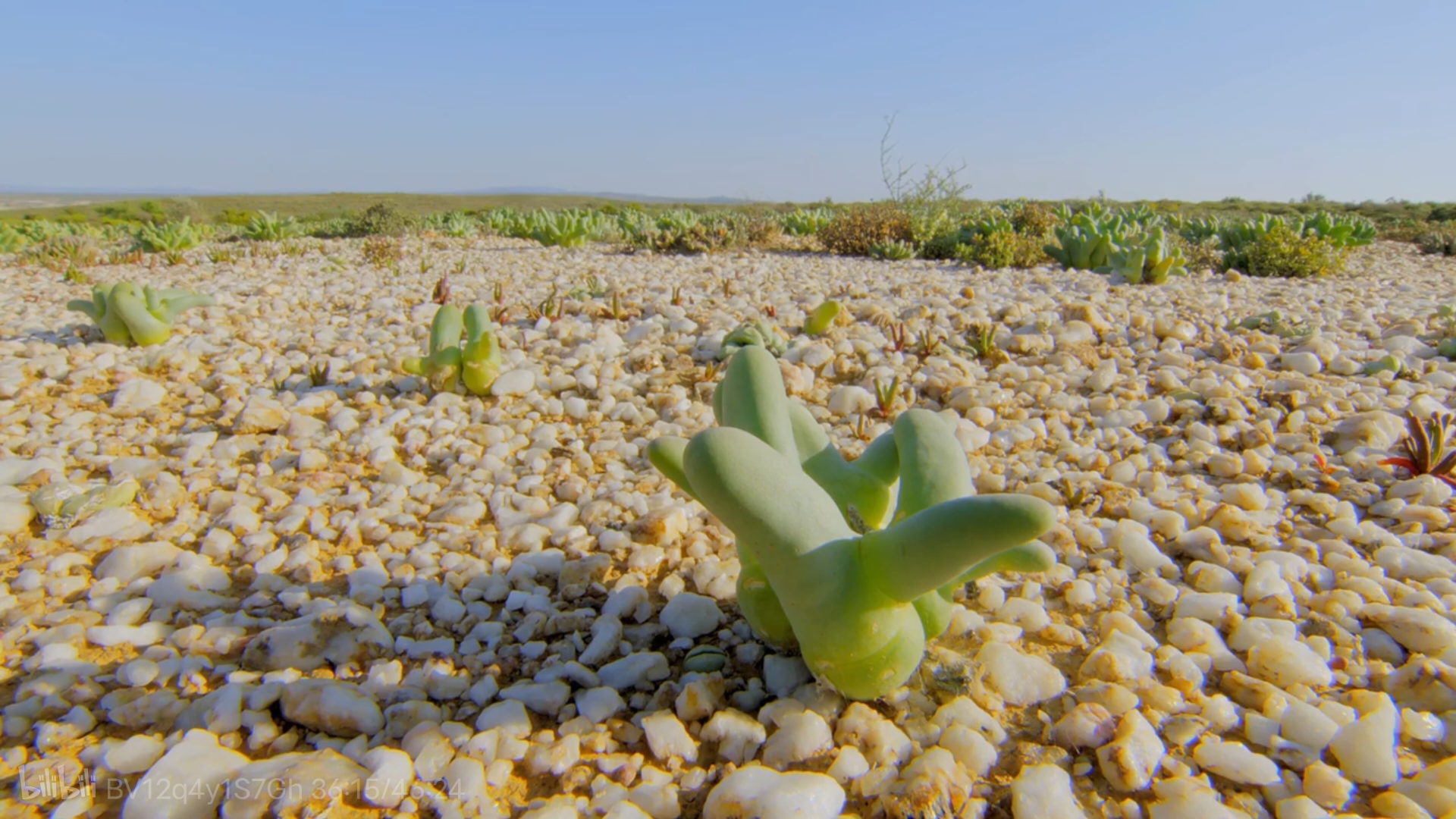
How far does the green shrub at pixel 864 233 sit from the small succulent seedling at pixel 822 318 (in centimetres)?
423

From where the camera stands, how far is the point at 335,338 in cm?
428

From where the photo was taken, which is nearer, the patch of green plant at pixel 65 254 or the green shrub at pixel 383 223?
the patch of green plant at pixel 65 254

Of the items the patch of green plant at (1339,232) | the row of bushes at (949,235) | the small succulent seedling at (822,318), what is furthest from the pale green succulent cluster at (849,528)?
the patch of green plant at (1339,232)

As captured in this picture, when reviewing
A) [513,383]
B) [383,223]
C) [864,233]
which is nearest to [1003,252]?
[864,233]

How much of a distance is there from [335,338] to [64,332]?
153 centimetres

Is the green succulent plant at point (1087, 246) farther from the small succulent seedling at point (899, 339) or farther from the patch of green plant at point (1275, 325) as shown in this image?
the small succulent seedling at point (899, 339)

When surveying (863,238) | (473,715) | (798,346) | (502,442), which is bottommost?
(473,715)

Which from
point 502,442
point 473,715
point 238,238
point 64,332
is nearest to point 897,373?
point 502,442

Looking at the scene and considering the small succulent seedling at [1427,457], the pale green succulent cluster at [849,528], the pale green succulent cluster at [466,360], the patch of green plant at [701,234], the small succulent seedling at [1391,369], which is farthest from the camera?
the patch of green plant at [701,234]

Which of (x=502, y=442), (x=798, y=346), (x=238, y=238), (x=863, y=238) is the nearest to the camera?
(x=502, y=442)

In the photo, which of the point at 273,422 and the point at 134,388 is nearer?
the point at 273,422

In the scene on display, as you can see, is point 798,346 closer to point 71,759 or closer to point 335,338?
point 335,338

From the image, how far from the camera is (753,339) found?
149 inches

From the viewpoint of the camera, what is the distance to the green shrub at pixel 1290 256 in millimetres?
6555
